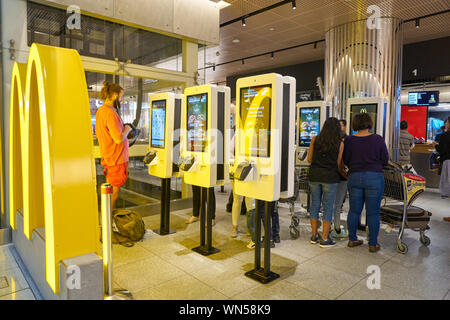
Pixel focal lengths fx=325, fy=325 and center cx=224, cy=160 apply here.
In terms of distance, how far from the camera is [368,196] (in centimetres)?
357

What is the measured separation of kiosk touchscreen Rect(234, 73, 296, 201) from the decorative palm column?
3.82m

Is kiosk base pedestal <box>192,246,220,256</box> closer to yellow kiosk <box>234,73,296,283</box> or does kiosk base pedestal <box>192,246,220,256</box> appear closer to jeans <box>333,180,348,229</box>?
yellow kiosk <box>234,73,296,283</box>

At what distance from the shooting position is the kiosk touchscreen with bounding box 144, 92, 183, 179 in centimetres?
425

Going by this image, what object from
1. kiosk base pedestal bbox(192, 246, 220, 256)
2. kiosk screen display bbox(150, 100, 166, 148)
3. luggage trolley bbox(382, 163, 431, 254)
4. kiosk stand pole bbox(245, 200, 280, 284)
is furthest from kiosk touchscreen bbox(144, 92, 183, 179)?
luggage trolley bbox(382, 163, 431, 254)

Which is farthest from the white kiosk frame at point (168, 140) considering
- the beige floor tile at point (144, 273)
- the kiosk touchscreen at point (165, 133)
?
the beige floor tile at point (144, 273)

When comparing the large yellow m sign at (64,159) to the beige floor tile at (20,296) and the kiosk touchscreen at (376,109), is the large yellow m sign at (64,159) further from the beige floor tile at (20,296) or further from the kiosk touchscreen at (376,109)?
the kiosk touchscreen at (376,109)

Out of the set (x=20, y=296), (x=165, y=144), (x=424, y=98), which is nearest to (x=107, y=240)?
(x=20, y=296)

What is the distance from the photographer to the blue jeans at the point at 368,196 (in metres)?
3.53

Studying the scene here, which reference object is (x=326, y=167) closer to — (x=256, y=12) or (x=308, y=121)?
(x=308, y=121)

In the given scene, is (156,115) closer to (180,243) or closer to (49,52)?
(180,243)

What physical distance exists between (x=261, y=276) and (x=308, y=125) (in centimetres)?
344

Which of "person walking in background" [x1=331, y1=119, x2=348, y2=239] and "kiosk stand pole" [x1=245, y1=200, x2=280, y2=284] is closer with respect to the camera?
"kiosk stand pole" [x1=245, y1=200, x2=280, y2=284]

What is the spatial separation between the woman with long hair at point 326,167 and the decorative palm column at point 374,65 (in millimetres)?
2941
